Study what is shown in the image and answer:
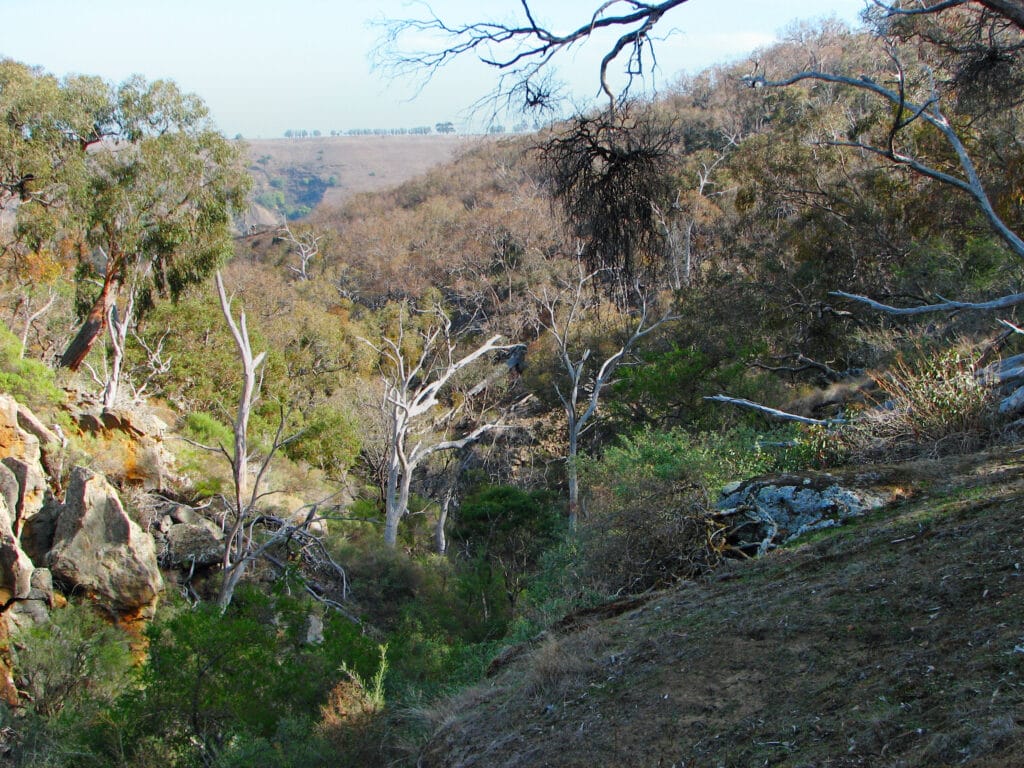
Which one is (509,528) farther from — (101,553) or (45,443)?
(101,553)

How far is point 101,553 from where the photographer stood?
11.1 m

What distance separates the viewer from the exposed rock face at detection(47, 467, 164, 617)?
36.1 feet

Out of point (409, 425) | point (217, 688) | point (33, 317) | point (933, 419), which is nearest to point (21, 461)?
point (217, 688)

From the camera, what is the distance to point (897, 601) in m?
4.20

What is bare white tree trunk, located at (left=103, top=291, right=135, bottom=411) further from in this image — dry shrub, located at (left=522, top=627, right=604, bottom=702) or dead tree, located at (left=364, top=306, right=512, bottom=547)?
dry shrub, located at (left=522, top=627, right=604, bottom=702)

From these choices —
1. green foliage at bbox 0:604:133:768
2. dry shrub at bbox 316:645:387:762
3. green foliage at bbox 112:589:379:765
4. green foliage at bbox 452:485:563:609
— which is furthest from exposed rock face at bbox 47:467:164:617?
green foliage at bbox 452:485:563:609

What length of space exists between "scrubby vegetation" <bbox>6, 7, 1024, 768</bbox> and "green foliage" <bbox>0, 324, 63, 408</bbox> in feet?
0.20

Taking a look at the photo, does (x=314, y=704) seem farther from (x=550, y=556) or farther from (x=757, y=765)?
(x=757, y=765)

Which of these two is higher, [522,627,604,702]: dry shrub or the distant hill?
the distant hill

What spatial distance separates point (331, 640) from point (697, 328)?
1585 centimetres

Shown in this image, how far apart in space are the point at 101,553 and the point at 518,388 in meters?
21.8

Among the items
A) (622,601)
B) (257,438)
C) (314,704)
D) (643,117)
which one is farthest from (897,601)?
(257,438)

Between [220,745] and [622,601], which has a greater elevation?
[622,601]

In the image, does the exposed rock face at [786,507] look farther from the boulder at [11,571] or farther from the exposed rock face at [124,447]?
the exposed rock face at [124,447]
